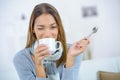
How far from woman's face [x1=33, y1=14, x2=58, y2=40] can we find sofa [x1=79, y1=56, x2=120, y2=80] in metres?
0.71

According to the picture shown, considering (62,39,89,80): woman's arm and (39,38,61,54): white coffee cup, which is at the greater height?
(39,38,61,54): white coffee cup

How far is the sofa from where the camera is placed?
5.05ft

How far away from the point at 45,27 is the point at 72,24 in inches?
34.3

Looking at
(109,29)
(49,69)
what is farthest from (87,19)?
(49,69)

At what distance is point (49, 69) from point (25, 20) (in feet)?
2.48

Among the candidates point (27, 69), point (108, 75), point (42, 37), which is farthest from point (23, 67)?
point (108, 75)

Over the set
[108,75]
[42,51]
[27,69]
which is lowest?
[108,75]

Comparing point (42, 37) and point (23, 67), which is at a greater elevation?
point (42, 37)

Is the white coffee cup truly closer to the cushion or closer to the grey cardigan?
the grey cardigan

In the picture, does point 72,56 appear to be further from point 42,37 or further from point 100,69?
point 100,69

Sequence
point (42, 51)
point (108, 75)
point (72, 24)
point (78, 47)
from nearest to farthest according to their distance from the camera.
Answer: point (42, 51) → point (78, 47) → point (108, 75) → point (72, 24)

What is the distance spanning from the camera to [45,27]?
0.89 m

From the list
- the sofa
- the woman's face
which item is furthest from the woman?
the sofa

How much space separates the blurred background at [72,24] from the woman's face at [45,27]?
2.19 feet
